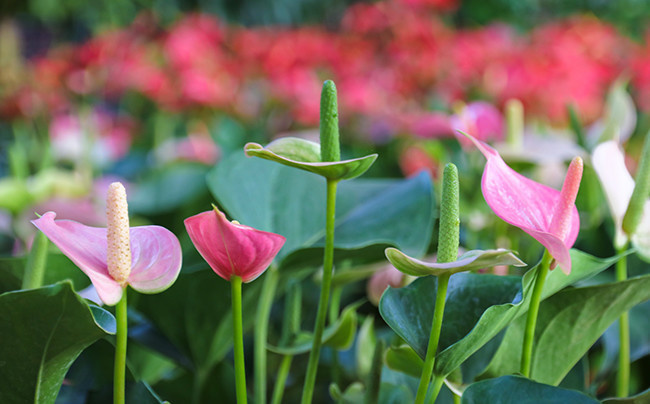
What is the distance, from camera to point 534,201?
307 millimetres

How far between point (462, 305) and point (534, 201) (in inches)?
2.5

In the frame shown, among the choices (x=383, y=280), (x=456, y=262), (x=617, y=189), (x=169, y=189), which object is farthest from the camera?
(x=169, y=189)

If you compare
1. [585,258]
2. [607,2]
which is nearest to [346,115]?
[585,258]

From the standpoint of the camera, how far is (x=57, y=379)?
31 cm

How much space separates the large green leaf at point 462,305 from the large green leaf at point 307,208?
0.44 ft

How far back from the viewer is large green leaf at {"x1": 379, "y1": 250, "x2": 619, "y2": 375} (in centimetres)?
29

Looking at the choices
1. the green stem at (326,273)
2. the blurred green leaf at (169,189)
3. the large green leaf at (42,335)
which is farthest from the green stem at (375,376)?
the blurred green leaf at (169,189)

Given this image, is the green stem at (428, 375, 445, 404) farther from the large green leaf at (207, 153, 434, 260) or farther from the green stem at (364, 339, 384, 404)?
the large green leaf at (207, 153, 434, 260)

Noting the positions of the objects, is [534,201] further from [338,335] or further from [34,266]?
[34,266]

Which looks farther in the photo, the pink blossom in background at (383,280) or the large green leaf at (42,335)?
the pink blossom in background at (383,280)

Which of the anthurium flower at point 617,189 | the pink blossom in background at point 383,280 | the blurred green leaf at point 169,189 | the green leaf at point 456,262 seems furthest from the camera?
the blurred green leaf at point 169,189

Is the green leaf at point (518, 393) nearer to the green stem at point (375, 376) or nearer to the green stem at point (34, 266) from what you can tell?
the green stem at point (375, 376)

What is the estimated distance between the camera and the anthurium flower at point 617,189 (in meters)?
0.37

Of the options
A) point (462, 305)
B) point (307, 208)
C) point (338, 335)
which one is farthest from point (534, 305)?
point (307, 208)
